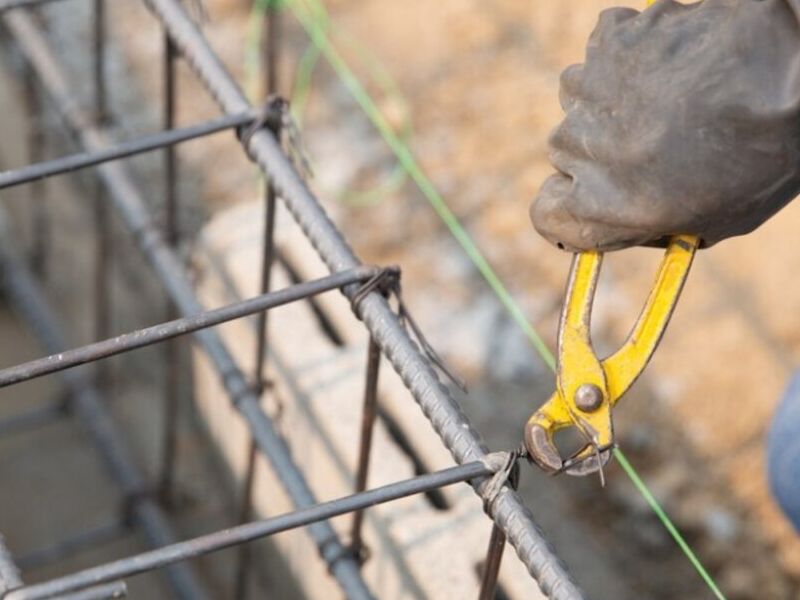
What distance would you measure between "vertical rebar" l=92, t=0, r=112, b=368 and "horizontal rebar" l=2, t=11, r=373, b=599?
8 cm

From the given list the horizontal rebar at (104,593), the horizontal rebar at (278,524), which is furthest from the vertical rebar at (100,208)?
the horizontal rebar at (104,593)

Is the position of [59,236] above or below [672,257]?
above

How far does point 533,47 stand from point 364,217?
40.0 inches

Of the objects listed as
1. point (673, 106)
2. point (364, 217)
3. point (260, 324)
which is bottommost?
point (673, 106)

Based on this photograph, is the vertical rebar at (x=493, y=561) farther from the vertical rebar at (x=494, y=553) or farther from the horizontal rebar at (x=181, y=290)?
the horizontal rebar at (x=181, y=290)

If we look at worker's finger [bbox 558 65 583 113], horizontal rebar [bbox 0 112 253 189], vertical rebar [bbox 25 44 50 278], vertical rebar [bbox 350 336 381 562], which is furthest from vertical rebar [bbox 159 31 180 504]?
worker's finger [bbox 558 65 583 113]

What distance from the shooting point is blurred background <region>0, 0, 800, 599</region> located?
4.89 m

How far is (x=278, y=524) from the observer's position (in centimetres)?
256

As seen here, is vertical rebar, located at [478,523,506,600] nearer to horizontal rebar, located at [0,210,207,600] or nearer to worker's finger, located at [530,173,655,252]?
worker's finger, located at [530,173,655,252]

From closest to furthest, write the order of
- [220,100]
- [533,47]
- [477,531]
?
[220,100] < [477,531] < [533,47]

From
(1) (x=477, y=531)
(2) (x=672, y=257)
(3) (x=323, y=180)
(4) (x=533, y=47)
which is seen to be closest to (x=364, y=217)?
(3) (x=323, y=180)

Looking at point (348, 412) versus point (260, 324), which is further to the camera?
point (348, 412)

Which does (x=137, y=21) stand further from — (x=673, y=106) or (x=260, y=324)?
(x=673, y=106)

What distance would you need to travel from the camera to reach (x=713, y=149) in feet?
8.27
